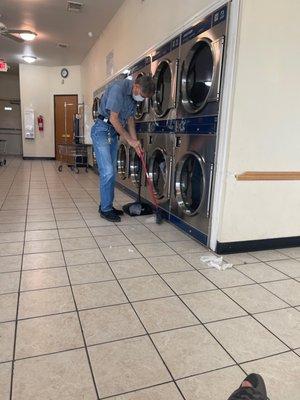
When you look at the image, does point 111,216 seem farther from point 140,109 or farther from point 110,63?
point 110,63

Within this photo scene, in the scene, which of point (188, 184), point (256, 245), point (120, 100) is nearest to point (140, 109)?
point (120, 100)

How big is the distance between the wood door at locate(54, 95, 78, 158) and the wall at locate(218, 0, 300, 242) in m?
8.95

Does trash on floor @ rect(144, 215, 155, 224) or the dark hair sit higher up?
the dark hair

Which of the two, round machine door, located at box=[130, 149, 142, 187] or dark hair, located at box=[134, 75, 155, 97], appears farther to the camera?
round machine door, located at box=[130, 149, 142, 187]

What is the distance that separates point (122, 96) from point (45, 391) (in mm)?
2852

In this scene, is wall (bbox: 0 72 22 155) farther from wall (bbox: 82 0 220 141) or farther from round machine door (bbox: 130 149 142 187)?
round machine door (bbox: 130 149 142 187)

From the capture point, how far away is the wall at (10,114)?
12.8 m

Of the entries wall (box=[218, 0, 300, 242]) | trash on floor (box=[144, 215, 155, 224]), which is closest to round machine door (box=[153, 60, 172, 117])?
trash on floor (box=[144, 215, 155, 224])

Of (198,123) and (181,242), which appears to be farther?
(181,242)

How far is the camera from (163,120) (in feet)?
11.7

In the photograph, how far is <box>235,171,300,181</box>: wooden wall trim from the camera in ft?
8.39

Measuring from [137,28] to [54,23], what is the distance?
2737 millimetres

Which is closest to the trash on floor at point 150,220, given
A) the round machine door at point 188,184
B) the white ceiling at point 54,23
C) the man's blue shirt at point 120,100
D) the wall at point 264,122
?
the round machine door at point 188,184

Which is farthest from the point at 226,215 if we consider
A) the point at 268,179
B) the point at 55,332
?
the point at 55,332
